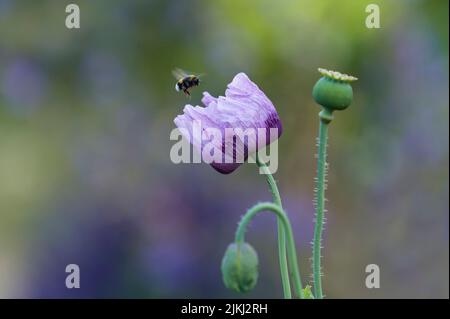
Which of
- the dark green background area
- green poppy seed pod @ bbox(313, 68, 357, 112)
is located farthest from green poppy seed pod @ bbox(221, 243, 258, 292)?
the dark green background area

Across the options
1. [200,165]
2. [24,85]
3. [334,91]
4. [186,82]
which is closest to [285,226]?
[334,91]

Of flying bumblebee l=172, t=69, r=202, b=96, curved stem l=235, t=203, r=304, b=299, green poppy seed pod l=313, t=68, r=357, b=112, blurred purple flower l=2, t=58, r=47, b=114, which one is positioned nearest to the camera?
curved stem l=235, t=203, r=304, b=299

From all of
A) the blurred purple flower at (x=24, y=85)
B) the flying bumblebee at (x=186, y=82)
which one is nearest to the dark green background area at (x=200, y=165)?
the blurred purple flower at (x=24, y=85)

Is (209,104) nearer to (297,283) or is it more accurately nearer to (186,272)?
(297,283)

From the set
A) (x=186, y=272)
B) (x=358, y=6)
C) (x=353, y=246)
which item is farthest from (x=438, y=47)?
(x=186, y=272)

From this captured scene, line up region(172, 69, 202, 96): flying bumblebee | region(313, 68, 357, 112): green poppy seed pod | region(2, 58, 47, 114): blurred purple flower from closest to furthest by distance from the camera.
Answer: region(313, 68, 357, 112): green poppy seed pod < region(172, 69, 202, 96): flying bumblebee < region(2, 58, 47, 114): blurred purple flower

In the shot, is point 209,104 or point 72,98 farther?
point 72,98

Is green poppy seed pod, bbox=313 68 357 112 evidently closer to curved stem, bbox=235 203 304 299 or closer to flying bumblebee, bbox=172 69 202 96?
Result: curved stem, bbox=235 203 304 299
